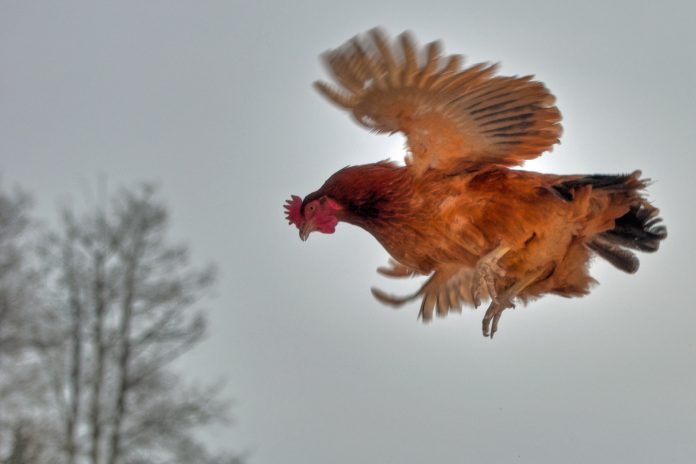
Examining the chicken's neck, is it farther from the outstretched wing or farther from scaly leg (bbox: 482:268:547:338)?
scaly leg (bbox: 482:268:547:338)

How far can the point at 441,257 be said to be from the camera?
269 centimetres

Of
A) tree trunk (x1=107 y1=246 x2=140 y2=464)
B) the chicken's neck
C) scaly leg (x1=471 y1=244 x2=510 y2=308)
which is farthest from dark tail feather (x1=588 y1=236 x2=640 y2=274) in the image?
tree trunk (x1=107 y1=246 x2=140 y2=464)

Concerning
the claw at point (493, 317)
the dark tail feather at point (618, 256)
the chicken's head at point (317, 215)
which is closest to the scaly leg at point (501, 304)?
the claw at point (493, 317)

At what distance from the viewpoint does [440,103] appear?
8.21 feet

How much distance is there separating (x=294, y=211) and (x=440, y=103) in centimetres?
61

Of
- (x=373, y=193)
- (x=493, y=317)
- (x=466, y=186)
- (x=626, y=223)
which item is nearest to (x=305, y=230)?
(x=373, y=193)

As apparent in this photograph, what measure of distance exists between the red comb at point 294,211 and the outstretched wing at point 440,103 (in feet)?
1.18

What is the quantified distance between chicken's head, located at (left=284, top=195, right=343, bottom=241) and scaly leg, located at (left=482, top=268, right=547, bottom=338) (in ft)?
1.90

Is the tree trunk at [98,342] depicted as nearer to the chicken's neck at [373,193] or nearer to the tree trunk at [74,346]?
the tree trunk at [74,346]

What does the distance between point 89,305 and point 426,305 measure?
5.14 metres

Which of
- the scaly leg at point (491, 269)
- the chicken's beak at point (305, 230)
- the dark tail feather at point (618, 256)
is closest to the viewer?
the scaly leg at point (491, 269)

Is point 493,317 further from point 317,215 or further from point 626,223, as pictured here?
point 317,215

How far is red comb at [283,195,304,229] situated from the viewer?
2.71m

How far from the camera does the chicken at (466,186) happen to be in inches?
96.7
